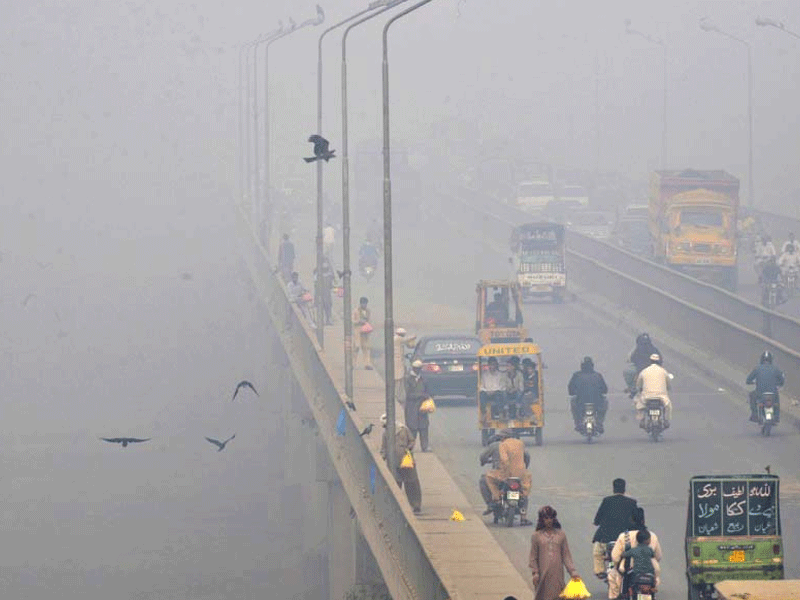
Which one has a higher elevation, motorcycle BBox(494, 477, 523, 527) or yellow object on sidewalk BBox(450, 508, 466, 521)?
motorcycle BBox(494, 477, 523, 527)

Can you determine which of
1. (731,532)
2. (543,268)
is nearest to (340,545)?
(731,532)

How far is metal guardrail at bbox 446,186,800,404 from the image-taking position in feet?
128

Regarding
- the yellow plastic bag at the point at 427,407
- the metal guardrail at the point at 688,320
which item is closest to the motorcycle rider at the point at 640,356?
the metal guardrail at the point at 688,320

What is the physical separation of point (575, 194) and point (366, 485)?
65493 millimetres

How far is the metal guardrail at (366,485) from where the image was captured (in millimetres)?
20189

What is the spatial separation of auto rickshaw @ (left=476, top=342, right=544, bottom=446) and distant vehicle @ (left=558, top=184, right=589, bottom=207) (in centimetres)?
5502

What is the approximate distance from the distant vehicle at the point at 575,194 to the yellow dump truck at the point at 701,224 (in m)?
29.5

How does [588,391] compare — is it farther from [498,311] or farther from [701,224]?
[701,224]

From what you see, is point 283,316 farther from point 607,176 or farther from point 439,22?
point 439,22

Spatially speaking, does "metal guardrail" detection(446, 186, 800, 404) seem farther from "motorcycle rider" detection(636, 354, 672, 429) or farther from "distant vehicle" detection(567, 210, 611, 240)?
"distant vehicle" detection(567, 210, 611, 240)

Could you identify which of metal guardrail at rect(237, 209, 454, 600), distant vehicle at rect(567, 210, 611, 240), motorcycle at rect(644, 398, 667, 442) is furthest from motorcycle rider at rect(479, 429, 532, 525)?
distant vehicle at rect(567, 210, 611, 240)

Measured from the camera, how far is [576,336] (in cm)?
5084

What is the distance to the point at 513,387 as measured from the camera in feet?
111

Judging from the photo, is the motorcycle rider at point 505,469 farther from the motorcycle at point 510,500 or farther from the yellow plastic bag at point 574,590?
the yellow plastic bag at point 574,590
